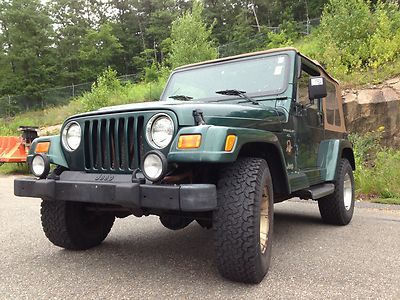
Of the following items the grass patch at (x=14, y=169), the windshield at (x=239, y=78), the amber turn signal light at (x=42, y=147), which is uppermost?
the windshield at (x=239, y=78)

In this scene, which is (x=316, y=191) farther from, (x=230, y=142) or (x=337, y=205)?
(x=230, y=142)

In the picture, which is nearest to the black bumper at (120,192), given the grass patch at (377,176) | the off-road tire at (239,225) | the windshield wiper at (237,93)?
the off-road tire at (239,225)

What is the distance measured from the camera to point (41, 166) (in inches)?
122

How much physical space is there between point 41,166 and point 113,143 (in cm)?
65

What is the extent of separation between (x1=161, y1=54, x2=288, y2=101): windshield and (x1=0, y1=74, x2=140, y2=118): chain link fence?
26.6 metres

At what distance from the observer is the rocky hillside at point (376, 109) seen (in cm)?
1021

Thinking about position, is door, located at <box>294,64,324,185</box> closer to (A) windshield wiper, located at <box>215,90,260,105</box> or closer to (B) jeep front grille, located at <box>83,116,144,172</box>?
(A) windshield wiper, located at <box>215,90,260,105</box>

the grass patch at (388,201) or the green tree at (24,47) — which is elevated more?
the green tree at (24,47)

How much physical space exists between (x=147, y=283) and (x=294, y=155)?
1929 millimetres

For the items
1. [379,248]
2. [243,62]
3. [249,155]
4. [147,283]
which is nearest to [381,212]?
[379,248]

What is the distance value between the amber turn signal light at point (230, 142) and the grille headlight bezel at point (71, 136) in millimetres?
1262

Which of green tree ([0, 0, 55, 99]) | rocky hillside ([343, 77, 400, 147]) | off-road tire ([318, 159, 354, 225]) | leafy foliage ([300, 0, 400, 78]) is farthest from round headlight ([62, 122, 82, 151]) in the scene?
green tree ([0, 0, 55, 99])

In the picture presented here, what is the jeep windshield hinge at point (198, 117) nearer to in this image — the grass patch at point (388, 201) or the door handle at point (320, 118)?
the door handle at point (320, 118)

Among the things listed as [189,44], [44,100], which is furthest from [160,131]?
[44,100]
